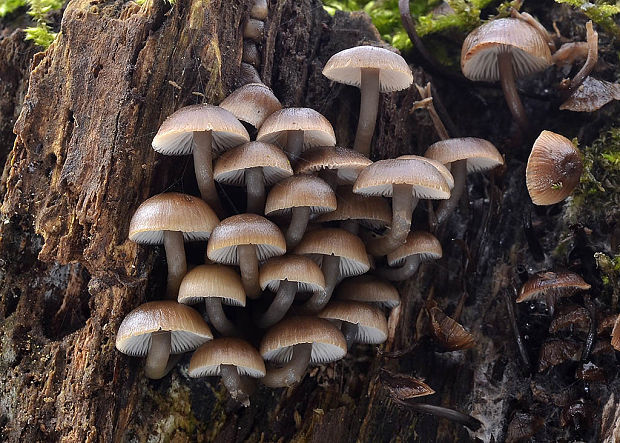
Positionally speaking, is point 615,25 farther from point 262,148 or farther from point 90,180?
point 90,180

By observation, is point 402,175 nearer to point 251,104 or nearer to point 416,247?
point 416,247

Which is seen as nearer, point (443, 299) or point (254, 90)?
point (254, 90)

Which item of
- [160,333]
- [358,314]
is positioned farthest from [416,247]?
[160,333]

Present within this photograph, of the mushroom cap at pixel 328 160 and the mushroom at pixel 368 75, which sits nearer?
the mushroom cap at pixel 328 160

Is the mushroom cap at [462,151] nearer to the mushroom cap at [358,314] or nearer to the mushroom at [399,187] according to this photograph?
the mushroom at [399,187]

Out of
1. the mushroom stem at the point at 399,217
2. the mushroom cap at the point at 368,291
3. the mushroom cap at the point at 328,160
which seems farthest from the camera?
the mushroom cap at the point at 368,291

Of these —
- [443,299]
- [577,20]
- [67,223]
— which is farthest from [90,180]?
[577,20]

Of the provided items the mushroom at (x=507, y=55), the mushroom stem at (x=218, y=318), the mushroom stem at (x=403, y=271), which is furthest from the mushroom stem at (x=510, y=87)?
the mushroom stem at (x=218, y=318)
